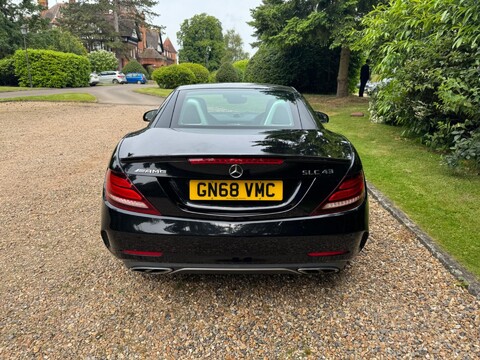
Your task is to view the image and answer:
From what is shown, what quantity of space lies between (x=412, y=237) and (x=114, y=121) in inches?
414

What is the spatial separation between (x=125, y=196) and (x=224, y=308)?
98cm

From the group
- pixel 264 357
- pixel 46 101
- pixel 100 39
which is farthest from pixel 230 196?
pixel 100 39

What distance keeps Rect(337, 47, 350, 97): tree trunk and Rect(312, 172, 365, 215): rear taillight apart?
15278mm

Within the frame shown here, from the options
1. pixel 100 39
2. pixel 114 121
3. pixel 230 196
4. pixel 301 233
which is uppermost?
pixel 100 39

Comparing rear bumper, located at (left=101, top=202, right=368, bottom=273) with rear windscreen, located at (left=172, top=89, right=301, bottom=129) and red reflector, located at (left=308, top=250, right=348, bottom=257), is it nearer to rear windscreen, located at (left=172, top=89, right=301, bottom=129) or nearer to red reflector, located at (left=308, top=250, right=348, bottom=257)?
red reflector, located at (left=308, top=250, right=348, bottom=257)

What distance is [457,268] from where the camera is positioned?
281 centimetres

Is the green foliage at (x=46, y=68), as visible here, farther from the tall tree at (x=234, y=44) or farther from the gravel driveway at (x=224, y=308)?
→ the tall tree at (x=234, y=44)

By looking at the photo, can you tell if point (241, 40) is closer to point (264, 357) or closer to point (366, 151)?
point (366, 151)

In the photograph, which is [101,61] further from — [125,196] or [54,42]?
[125,196]

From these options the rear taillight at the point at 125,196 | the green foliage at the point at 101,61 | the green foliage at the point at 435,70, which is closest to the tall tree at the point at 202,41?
the green foliage at the point at 101,61

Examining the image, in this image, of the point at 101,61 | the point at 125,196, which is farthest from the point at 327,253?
the point at 101,61

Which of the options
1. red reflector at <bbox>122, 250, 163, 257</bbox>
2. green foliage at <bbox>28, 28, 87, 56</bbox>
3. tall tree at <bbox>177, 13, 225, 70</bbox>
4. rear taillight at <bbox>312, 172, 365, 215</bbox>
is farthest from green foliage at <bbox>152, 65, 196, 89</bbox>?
tall tree at <bbox>177, 13, 225, 70</bbox>

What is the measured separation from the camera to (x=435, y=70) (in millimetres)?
6090

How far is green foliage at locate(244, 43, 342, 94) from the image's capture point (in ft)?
64.1
